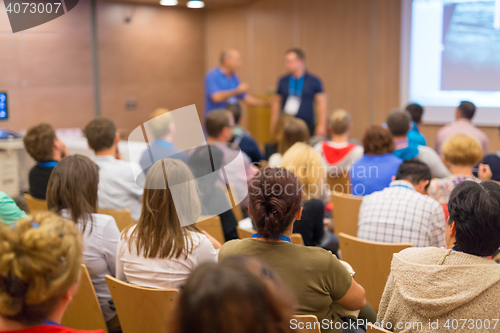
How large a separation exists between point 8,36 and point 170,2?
8.26 feet

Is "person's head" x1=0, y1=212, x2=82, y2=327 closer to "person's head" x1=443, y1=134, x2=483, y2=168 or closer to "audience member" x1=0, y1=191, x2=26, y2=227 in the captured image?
"audience member" x1=0, y1=191, x2=26, y2=227

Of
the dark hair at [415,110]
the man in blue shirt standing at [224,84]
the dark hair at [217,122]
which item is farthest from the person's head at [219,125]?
the man in blue shirt standing at [224,84]

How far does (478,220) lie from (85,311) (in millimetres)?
1627

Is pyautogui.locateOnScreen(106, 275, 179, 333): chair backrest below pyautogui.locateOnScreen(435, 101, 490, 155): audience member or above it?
below

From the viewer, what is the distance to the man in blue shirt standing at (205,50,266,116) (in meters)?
6.35

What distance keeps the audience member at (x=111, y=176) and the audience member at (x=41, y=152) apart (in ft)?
0.79

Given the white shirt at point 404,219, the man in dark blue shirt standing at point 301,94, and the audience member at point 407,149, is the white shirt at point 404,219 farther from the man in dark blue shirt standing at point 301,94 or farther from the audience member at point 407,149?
the man in dark blue shirt standing at point 301,94

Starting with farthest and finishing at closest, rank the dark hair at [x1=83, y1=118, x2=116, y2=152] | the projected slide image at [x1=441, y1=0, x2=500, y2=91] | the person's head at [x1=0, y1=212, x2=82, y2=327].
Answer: the projected slide image at [x1=441, y1=0, x2=500, y2=91]
the dark hair at [x1=83, y1=118, x2=116, y2=152]
the person's head at [x1=0, y1=212, x2=82, y2=327]

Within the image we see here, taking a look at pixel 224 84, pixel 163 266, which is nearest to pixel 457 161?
pixel 163 266

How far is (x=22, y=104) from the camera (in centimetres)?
657

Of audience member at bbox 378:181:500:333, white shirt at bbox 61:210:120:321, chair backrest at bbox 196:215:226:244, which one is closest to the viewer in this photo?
audience member at bbox 378:181:500:333

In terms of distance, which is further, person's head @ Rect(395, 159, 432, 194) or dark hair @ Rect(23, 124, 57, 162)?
dark hair @ Rect(23, 124, 57, 162)

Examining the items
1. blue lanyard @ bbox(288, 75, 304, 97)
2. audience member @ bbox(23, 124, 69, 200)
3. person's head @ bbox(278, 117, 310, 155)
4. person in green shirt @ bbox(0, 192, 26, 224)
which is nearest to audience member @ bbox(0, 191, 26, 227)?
person in green shirt @ bbox(0, 192, 26, 224)

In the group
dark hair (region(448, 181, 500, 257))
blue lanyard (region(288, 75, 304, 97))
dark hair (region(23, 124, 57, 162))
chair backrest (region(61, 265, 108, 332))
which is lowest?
chair backrest (region(61, 265, 108, 332))
